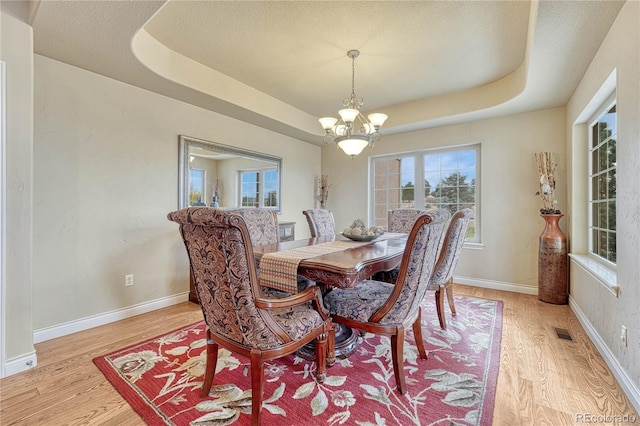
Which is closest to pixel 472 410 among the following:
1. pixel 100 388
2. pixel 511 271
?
pixel 100 388

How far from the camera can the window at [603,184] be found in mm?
2332

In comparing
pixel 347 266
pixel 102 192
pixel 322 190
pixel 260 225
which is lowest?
pixel 347 266

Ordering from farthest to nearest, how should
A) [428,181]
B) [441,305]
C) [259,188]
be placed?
[428,181] < [259,188] < [441,305]

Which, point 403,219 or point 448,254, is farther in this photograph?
point 403,219

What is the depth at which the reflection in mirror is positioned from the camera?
335cm

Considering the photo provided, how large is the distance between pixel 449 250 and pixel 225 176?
2796 mm

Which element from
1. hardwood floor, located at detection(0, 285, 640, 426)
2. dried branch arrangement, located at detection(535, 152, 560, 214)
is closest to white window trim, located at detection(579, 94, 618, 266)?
dried branch arrangement, located at detection(535, 152, 560, 214)

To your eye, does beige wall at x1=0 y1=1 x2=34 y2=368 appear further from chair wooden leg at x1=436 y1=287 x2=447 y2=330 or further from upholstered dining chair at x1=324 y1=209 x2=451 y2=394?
chair wooden leg at x1=436 y1=287 x2=447 y2=330

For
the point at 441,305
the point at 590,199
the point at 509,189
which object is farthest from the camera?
the point at 509,189

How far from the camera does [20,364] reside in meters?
1.94

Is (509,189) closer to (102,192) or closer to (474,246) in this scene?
(474,246)

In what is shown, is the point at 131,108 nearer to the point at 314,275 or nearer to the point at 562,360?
the point at 314,275

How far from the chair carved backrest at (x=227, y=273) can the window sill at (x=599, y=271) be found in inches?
89.1

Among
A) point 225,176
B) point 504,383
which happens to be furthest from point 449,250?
point 225,176
